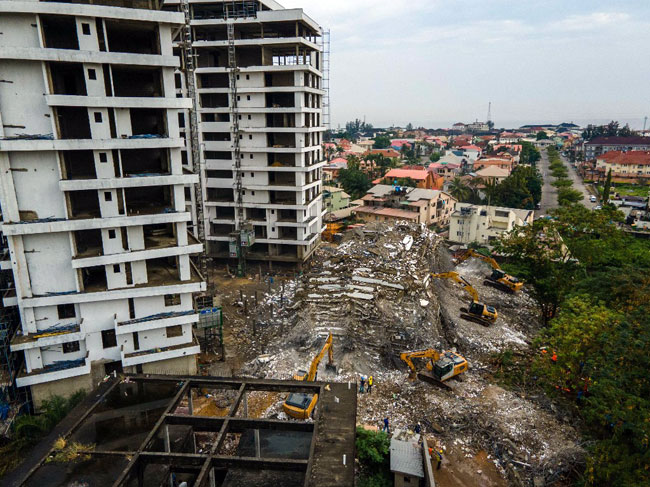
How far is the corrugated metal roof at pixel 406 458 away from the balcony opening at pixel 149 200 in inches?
650

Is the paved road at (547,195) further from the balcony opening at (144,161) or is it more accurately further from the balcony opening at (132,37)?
the balcony opening at (132,37)

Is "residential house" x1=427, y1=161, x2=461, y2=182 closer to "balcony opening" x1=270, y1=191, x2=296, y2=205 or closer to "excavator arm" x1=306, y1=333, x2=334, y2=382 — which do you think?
"balcony opening" x1=270, y1=191, x2=296, y2=205

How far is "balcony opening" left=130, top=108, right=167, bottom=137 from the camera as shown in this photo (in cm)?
2432

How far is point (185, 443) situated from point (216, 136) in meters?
31.7

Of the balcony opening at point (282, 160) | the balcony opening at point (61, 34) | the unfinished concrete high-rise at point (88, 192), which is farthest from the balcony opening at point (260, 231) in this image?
the balcony opening at point (61, 34)

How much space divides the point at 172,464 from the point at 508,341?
94.5 ft

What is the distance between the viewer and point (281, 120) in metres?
42.2

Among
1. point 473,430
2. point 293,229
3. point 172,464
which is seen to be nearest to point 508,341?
point 473,430

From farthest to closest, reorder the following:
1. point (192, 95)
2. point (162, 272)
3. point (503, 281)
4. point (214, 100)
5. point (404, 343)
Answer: point (503, 281) → point (214, 100) → point (192, 95) → point (404, 343) → point (162, 272)

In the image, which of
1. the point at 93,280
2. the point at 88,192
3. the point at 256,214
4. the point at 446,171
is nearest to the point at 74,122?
the point at 88,192

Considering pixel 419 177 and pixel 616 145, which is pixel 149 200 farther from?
pixel 616 145

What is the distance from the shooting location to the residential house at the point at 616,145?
450 feet

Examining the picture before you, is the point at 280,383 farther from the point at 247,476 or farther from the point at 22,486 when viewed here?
the point at 22,486

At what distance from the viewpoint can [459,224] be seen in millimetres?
64250
